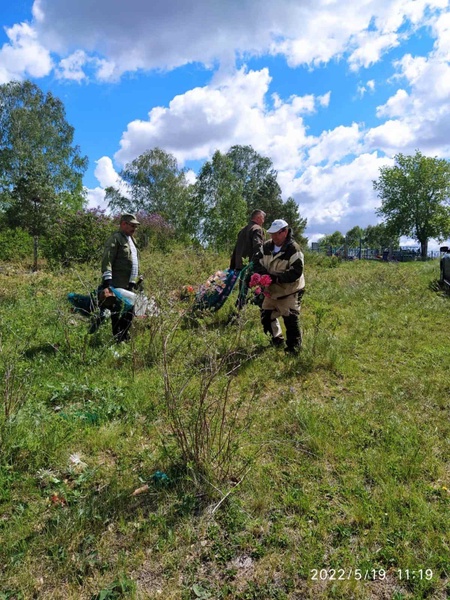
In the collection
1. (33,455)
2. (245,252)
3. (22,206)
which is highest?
(22,206)

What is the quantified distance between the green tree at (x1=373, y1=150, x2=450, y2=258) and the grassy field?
45037 millimetres

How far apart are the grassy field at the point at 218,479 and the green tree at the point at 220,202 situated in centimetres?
2011

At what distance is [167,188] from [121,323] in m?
33.9

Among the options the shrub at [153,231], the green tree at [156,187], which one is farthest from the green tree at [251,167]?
the shrub at [153,231]

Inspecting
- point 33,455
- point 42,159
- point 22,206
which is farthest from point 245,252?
point 42,159

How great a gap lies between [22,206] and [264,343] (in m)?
16.3

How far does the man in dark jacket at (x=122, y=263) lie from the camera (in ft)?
16.3

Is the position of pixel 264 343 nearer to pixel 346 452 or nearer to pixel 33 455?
pixel 346 452

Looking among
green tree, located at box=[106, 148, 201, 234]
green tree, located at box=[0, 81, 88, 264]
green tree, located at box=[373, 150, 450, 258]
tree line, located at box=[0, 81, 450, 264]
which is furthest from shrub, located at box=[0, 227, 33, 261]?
green tree, located at box=[373, 150, 450, 258]

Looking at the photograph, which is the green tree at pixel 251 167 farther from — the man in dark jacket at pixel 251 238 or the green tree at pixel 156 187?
the man in dark jacket at pixel 251 238

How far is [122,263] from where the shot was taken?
16.7ft

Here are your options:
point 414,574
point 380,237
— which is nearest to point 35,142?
point 414,574

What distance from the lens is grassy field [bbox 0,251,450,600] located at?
1.93m

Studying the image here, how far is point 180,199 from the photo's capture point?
37.0m
